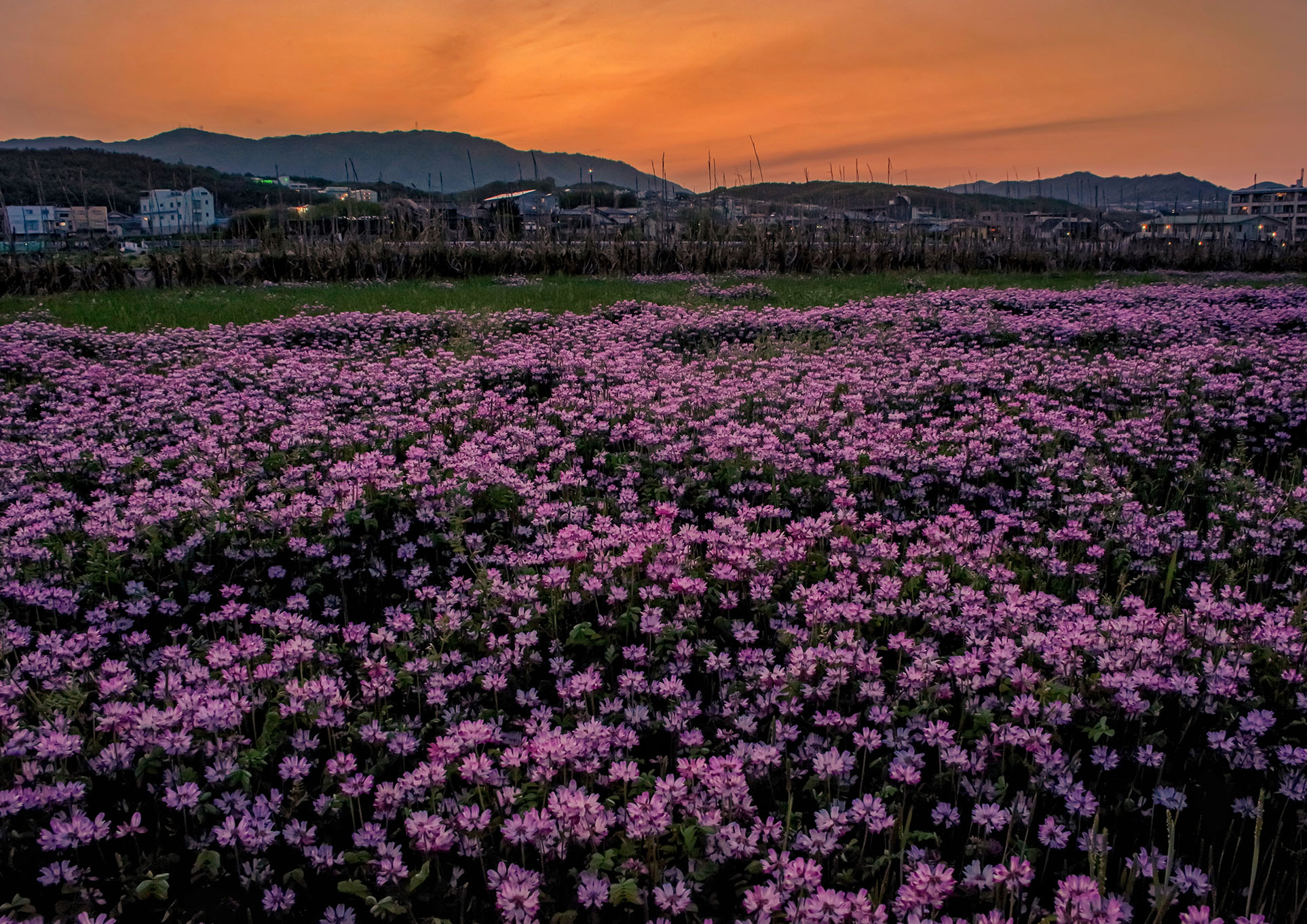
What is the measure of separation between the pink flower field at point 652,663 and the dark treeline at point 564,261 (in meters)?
16.1

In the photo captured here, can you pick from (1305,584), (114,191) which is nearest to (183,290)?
(1305,584)

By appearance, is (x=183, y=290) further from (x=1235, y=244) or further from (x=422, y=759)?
(x=1235, y=244)

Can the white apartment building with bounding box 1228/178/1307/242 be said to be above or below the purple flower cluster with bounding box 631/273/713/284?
above

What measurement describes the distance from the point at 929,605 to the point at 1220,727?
1.12m

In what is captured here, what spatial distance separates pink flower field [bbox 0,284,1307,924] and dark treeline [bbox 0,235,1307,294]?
52.9 ft

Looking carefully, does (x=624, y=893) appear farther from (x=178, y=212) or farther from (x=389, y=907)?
(x=178, y=212)

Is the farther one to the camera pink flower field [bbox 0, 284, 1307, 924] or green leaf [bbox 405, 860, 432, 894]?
pink flower field [bbox 0, 284, 1307, 924]

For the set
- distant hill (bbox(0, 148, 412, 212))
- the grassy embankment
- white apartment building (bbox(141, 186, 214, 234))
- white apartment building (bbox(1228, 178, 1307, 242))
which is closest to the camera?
the grassy embankment

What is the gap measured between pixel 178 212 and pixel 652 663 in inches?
1306

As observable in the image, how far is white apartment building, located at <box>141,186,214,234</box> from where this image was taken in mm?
25812

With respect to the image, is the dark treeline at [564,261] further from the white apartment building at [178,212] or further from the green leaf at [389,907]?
the green leaf at [389,907]

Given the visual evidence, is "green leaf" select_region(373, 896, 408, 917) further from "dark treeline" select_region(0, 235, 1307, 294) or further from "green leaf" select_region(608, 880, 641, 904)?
"dark treeline" select_region(0, 235, 1307, 294)

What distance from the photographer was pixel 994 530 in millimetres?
4562

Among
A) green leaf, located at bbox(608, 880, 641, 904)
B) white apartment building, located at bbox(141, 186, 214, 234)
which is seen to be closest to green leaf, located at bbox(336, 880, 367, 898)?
green leaf, located at bbox(608, 880, 641, 904)
